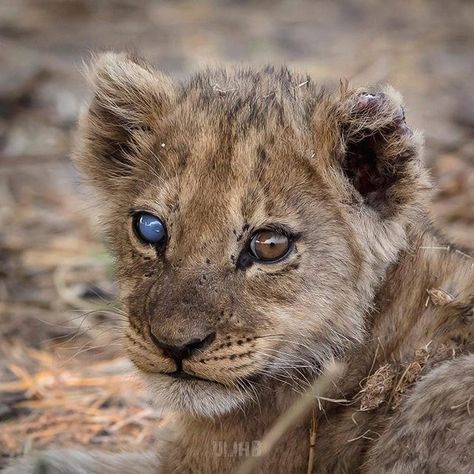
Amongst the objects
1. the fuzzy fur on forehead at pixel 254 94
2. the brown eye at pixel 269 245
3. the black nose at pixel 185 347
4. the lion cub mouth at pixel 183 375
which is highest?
the fuzzy fur on forehead at pixel 254 94

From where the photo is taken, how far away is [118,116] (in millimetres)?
5055

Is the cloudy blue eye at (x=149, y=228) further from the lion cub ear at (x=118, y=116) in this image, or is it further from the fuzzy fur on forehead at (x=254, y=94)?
the fuzzy fur on forehead at (x=254, y=94)

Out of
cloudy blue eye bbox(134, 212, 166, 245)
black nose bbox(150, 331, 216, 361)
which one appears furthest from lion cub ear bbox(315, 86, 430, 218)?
black nose bbox(150, 331, 216, 361)

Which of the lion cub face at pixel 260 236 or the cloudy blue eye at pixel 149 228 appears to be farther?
the cloudy blue eye at pixel 149 228

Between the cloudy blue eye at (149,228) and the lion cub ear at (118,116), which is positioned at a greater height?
the lion cub ear at (118,116)

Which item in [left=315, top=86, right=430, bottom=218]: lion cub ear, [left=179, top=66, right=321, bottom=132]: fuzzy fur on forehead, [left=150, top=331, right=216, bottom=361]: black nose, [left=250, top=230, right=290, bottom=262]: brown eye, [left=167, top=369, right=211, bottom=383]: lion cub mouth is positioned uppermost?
[left=179, top=66, right=321, bottom=132]: fuzzy fur on forehead

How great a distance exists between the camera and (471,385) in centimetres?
408

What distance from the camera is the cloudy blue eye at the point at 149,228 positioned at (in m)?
4.55

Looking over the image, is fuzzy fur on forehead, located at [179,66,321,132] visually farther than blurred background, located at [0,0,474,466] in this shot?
No

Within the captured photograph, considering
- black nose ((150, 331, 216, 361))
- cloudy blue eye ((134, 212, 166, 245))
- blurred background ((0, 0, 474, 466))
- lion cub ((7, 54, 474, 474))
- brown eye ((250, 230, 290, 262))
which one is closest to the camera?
black nose ((150, 331, 216, 361))

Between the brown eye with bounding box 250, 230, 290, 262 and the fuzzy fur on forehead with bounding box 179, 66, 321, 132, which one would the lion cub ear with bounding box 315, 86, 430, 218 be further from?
the brown eye with bounding box 250, 230, 290, 262

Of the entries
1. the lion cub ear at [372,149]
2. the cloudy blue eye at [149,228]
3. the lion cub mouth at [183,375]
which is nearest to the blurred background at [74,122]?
the cloudy blue eye at [149,228]

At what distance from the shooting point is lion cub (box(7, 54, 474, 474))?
14.1 ft

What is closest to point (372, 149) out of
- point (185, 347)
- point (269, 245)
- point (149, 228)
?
point (269, 245)
